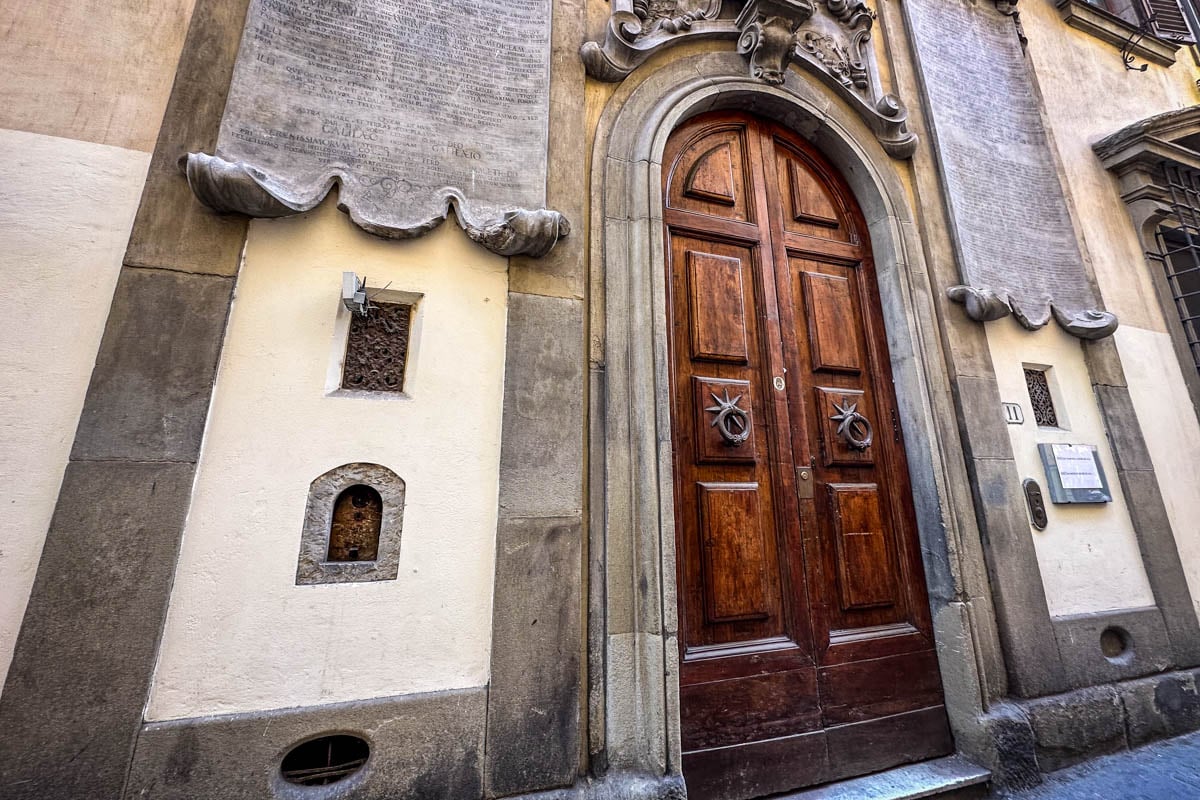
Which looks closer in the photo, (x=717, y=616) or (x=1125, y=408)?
(x=717, y=616)

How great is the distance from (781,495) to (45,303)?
320 centimetres

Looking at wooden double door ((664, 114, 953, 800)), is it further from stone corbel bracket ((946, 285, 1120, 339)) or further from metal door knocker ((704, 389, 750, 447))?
stone corbel bracket ((946, 285, 1120, 339))

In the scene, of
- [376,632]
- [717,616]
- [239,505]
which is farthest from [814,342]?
[239,505]

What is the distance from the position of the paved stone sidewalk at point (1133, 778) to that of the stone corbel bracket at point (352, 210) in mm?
3427

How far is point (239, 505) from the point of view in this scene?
72.7 inches

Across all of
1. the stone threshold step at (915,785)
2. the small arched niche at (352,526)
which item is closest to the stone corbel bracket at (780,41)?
the small arched niche at (352,526)

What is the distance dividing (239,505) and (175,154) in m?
1.50

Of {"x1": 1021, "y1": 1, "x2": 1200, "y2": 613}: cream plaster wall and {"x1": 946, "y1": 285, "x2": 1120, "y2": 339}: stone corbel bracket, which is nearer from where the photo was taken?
{"x1": 946, "y1": 285, "x2": 1120, "y2": 339}: stone corbel bracket

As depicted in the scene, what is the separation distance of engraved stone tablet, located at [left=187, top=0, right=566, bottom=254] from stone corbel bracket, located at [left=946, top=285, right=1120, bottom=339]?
265cm

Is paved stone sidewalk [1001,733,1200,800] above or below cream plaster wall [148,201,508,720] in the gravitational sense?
below

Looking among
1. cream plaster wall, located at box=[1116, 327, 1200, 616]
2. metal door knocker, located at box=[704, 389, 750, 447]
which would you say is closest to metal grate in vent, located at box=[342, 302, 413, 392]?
metal door knocker, located at box=[704, 389, 750, 447]

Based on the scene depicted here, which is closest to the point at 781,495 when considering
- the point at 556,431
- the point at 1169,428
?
the point at 556,431

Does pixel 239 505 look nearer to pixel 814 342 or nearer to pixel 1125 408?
pixel 814 342

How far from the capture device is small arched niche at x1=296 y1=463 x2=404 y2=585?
1.89 m
